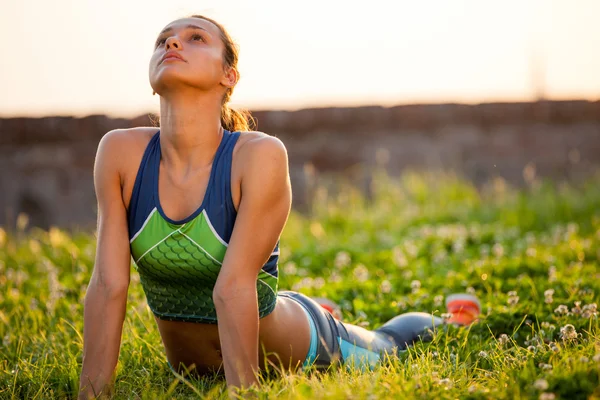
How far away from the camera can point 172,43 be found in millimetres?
2650

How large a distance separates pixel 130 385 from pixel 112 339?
0.29m

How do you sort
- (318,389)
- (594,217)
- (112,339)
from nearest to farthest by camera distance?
(318,389)
(112,339)
(594,217)

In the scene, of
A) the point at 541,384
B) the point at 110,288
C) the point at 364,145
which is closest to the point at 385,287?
the point at 110,288

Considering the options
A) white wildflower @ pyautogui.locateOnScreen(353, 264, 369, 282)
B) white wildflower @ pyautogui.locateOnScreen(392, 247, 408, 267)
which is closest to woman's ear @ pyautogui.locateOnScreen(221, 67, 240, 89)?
white wildflower @ pyautogui.locateOnScreen(353, 264, 369, 282)

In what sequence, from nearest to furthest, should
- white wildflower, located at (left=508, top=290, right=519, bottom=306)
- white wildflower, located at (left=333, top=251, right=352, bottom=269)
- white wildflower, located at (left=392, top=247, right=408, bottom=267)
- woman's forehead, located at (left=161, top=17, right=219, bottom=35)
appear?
woman's forehead, located at (left=161, top=17, right=219, bottom=35), white wildflower, located at (left=508, top=290, right=519, bottom=306), white wildflower, located at (left=392, top=247, right=408, bottom=267), white wildflower, located at (left=333, top=251, right=352, bottom=269)

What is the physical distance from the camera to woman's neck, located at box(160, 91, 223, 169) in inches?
107

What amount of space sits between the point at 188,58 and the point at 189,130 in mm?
276

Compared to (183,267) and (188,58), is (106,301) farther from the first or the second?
(188,58)

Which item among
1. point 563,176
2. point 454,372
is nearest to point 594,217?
point 563,176

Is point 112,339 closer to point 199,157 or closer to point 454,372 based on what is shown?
point 199,157

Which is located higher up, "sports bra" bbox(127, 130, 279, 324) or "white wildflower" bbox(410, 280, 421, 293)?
"sports bra" bbox(127, 130, 279, 324)

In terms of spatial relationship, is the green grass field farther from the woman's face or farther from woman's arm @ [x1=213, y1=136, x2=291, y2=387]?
the woman's face

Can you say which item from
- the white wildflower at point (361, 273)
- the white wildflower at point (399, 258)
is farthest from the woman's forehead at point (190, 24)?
the white wildflower at point (399, 258)

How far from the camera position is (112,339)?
2.68 meters
